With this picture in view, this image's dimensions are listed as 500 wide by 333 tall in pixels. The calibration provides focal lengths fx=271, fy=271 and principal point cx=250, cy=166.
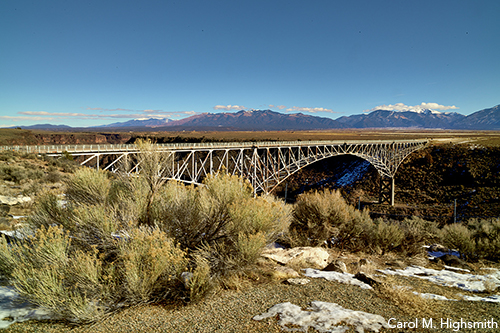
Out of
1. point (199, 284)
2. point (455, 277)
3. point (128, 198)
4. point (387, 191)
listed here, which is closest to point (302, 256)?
point (199, 284)

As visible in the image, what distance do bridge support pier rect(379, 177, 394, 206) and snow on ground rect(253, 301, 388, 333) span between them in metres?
41.2

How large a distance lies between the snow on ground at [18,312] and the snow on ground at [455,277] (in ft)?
29.9

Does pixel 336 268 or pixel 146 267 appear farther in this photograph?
pixel 336 268

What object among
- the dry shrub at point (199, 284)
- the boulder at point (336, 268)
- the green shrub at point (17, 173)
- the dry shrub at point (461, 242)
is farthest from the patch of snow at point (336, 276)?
the green shrub at point (17, 173)

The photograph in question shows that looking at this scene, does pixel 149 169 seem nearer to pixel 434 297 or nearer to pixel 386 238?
pixel 434 297

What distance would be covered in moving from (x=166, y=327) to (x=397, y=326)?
4.09 metres

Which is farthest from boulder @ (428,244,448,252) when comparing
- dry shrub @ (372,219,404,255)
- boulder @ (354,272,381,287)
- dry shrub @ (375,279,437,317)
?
dry shrub @ (375,279,437,317)

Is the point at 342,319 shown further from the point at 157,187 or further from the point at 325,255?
the point at 157,187

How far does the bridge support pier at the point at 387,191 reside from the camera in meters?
41.8

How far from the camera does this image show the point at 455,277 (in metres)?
8.91

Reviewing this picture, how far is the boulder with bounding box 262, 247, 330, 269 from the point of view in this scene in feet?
28.4

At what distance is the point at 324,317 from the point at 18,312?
5.68 m

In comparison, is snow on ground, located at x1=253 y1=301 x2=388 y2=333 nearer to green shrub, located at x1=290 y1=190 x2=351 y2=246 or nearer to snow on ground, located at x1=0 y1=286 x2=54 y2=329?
snow on ground, located at x1=0 y1=286 x2=54 y2=329

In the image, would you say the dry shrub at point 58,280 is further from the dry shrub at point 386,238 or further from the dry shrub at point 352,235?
the dry shrub at point 386,238
